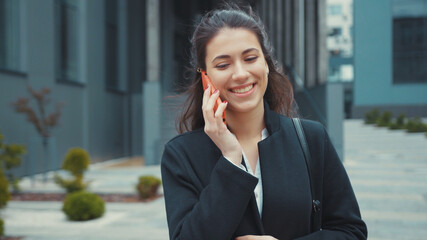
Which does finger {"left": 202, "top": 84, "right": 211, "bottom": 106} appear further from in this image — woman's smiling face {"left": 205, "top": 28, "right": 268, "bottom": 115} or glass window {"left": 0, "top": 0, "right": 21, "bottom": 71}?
glass window {"left": 0, "top": 0, "right": 21, "bottom": 71}

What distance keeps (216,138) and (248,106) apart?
220 millimetres

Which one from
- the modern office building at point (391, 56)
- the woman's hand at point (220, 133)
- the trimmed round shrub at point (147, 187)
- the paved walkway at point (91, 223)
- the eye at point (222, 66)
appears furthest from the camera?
the modern office building at point (391, 56)

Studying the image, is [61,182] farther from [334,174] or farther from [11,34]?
[334,174]

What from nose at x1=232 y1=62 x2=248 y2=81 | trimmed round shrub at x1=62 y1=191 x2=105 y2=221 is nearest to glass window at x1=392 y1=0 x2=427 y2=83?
trimmed round shrub at x1=62 y1=191 x2=105 y2=221

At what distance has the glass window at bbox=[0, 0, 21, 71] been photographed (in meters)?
11.7

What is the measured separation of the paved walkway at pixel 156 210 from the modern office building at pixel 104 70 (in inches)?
71.2

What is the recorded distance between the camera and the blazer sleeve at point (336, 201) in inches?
70.6

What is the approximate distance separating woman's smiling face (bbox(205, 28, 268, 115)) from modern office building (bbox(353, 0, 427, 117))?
111ft

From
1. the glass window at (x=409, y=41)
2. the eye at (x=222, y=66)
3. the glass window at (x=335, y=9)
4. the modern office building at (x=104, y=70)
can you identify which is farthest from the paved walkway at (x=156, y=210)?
the glass window at (x=335, y=9)

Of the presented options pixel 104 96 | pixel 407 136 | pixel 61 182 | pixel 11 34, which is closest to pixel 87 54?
pixel 104 96

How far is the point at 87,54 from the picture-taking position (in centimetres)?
1612

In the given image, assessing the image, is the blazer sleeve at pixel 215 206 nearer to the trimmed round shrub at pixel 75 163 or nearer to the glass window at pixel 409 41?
the trimmed round shrub at pixel 75 163

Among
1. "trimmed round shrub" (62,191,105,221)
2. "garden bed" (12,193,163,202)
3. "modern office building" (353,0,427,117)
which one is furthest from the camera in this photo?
"modern office building" (353,0,427,117)

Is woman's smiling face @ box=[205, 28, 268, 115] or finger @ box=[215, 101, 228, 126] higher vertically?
woman's smiling face @ box=[205, 28, 268, 115]
